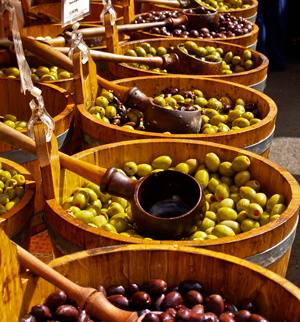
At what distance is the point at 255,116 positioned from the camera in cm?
262

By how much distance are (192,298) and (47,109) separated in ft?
5.75

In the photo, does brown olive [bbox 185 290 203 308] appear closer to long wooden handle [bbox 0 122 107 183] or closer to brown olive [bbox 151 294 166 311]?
brown olive [bbox 151 294 166 311]

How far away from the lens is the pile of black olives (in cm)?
241

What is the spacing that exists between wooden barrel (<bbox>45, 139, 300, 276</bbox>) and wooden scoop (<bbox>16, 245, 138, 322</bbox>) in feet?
0.80

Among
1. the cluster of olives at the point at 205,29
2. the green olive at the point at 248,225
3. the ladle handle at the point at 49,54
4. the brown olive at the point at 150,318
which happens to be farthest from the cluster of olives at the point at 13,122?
the cluster of olives at the point at 205,29

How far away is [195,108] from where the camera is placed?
7.88 ft

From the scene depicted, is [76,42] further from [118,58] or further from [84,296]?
[84,296]

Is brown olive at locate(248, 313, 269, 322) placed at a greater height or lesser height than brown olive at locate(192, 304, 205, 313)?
lesser

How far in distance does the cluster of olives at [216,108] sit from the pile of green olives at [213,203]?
373mm

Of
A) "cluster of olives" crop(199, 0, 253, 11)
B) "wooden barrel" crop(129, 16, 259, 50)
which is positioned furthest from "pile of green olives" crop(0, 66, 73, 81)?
"cluster of olives" crop(199, 0, 253, 11)

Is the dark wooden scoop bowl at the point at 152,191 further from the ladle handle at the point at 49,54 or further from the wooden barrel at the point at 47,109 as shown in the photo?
the ladle handle at the point at 49,54

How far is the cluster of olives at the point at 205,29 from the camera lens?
3887 millimetres

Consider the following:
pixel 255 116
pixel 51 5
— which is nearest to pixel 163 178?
pixel 255 116

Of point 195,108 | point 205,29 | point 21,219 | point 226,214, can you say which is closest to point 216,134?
point 195,108
